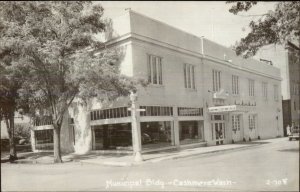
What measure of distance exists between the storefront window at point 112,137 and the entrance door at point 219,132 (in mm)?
8867

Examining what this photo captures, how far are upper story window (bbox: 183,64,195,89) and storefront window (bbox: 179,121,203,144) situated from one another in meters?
2.39

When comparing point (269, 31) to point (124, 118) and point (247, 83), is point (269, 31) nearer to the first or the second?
point (124, 118)

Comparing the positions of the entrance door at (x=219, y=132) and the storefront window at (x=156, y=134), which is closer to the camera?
the storefront window at (x=156, y=134)

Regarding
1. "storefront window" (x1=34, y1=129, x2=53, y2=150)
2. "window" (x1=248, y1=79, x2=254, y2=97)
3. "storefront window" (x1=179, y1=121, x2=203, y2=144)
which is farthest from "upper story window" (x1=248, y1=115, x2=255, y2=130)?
"storefront window" (x1=34, y1=129, x2=53, y2=150)

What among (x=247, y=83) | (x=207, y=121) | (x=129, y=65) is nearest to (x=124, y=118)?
(x=129, y=65)

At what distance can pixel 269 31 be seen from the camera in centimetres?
1373

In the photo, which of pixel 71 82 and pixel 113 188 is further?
pixel 71 82

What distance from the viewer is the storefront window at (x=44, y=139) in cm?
2570

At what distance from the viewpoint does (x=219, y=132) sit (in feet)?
89.8

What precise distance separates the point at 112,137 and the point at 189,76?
6787mm

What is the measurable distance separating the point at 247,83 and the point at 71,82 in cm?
1974

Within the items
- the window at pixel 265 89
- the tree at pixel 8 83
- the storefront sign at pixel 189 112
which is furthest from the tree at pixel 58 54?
the window at pixel 265 89

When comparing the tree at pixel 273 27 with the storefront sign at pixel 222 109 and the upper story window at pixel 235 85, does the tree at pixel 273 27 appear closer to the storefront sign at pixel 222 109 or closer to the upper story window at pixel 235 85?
the storefront sign at pixel 222 109

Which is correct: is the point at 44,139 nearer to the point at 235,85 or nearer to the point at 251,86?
the point at 235,85
